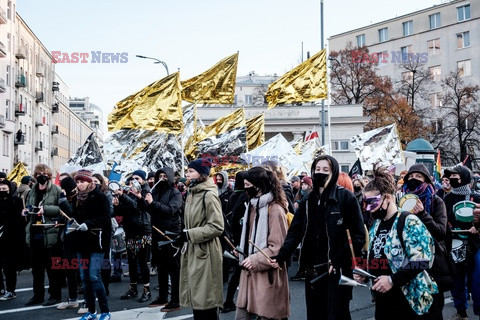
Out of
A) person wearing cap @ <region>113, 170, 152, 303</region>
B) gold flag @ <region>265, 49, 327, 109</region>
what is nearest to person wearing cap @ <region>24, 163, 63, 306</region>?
person wearing cap @ <region>113, 170, 152, 303</region>

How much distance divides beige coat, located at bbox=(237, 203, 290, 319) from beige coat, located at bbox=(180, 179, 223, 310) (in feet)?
1.28

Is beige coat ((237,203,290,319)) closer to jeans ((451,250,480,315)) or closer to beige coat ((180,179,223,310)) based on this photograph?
beige coat ((180,179,223,310))

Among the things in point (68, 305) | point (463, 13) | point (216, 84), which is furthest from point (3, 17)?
point (68, 305)

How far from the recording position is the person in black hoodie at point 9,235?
879cm

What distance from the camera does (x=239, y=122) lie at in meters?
17.0

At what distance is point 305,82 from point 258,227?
8.95 m

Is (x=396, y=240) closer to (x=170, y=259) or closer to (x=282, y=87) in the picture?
(x=170, y=259)

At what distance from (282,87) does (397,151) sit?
4.64m

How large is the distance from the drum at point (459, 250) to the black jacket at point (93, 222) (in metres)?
4.13

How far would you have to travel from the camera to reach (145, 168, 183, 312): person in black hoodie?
773cm

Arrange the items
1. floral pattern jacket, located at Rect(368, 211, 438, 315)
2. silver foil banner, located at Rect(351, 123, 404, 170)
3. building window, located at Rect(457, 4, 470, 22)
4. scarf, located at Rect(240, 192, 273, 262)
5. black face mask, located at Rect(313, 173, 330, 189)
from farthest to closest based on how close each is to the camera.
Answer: building window, located at Rect(457, 4, 470, 22)
silver foil banner, located at Rect(351, 123, 404, 170)
scarf, located at Rect(240, 192, 273, 262)
black face mask, located at Rect(313, 173, 330, 189)
floral pattern jacket, located at Rect(368, 211, 438, 315)

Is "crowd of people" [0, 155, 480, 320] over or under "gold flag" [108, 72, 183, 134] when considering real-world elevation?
under

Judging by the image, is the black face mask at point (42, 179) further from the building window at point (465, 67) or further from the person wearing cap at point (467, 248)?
the building window at point (465, 67)

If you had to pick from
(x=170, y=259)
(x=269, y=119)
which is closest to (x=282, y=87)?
(x=170, y=259)
